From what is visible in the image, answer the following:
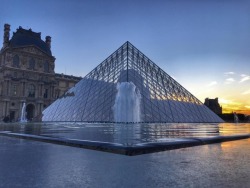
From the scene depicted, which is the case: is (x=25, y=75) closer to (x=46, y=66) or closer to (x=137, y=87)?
(x=46, y=66)

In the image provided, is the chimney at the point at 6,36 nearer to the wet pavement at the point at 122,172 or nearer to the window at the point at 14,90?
the window at the point at 14,90

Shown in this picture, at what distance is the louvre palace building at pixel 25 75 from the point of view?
5831cm

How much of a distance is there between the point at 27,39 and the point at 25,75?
1071cm

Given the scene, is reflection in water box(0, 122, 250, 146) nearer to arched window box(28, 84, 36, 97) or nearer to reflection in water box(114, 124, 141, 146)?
reflection in water box(114, 124, 141, 146)

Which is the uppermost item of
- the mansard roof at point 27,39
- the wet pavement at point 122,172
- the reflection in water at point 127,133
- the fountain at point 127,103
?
the mansard roof at point 27,39

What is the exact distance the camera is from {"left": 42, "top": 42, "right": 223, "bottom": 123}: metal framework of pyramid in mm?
22062

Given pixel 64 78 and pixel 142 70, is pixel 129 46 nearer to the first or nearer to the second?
pixel 142 70

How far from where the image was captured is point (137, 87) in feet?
76.0

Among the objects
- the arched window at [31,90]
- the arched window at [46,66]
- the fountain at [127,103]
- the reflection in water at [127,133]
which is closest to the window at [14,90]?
the arched window at [31,90]

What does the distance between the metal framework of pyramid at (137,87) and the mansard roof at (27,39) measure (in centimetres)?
4209

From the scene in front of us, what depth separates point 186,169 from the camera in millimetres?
3234

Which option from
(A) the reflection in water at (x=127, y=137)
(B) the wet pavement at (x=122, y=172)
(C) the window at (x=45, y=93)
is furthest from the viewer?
(C) the window at (x=45, y=93)

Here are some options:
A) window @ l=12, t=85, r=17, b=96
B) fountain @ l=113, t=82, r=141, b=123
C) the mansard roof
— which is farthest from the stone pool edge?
the mansard roof

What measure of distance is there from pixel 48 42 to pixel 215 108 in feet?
250
